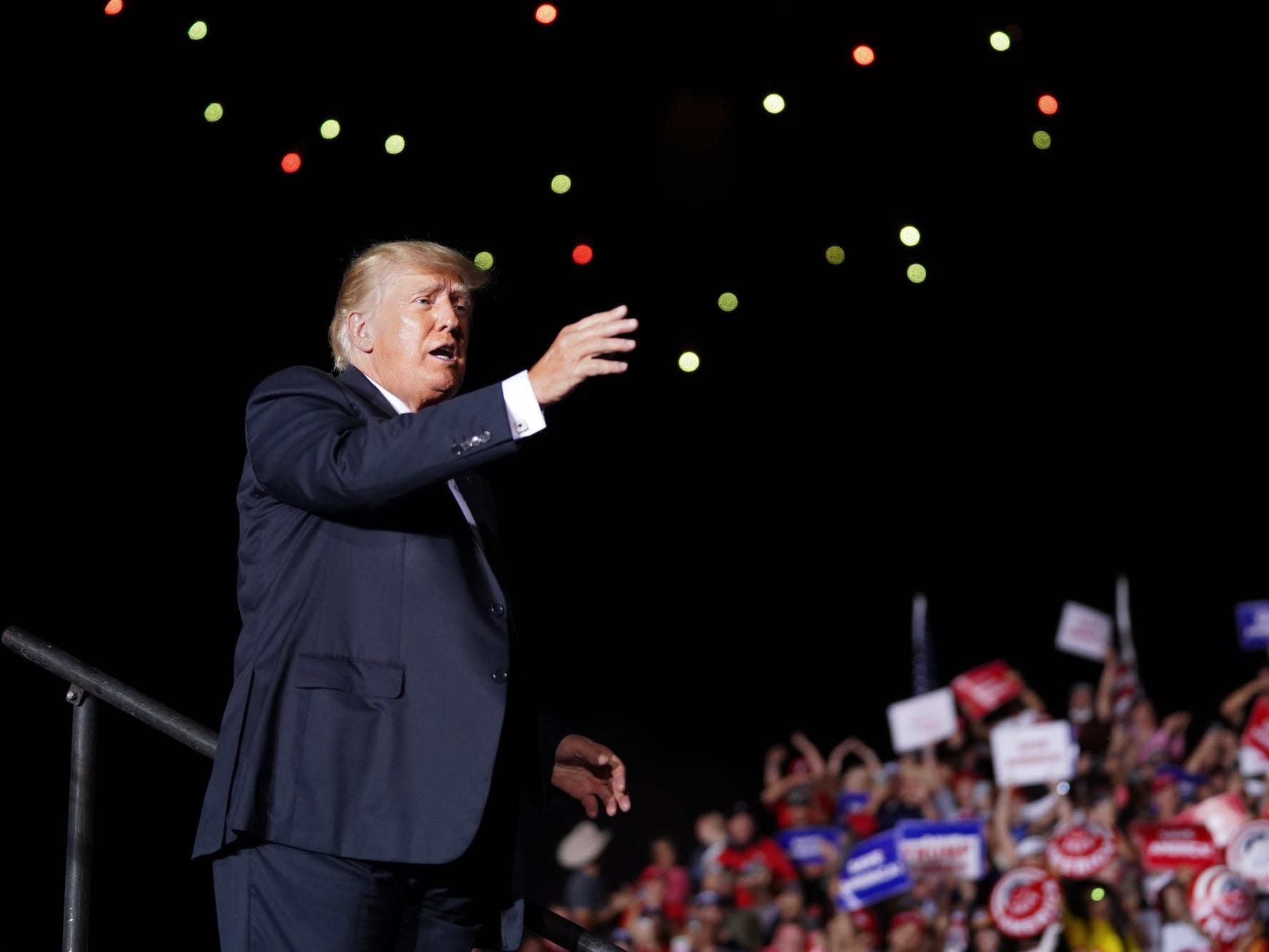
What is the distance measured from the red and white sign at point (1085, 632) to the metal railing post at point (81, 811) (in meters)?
7.26

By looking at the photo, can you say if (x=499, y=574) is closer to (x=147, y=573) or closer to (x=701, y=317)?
(x=147, y=573)

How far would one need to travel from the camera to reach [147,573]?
7.53 ft

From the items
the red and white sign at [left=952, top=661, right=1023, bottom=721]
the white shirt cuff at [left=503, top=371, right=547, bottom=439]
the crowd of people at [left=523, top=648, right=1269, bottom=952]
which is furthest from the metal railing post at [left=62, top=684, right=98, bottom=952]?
the red and white sign at [left=952, top=661, right=1023, bottom=721]

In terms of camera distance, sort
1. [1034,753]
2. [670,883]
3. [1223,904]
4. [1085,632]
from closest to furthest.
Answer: [1223,904]
[670,883]
[1034,753]
[1085,632]

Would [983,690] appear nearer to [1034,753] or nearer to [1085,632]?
[1034,753]

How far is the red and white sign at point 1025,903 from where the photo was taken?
17.5ft

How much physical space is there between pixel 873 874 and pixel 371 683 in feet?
15.8

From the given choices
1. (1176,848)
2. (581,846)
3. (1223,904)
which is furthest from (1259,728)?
(581,846)

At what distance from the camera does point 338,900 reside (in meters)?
1.32

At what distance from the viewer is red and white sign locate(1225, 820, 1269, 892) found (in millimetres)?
5426

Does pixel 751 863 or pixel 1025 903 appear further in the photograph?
pixel 751 863

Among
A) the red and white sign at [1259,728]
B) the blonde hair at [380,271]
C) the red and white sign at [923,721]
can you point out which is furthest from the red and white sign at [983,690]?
the blonde hair at [380,271]

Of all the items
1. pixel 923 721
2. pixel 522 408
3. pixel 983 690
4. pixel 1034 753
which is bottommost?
pixel 1034 753

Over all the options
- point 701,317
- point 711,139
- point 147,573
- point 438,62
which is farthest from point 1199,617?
point 147,573
